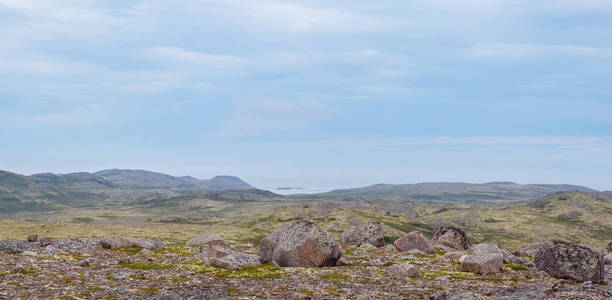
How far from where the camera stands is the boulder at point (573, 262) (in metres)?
45.4

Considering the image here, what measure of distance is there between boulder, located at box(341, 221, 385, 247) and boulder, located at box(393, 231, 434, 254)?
10.4 meters

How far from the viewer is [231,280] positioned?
41875 millimetres

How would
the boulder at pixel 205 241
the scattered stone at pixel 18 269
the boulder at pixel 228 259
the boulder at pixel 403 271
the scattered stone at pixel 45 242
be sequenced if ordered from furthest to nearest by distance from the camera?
1. the boulder at pixel 205 241
2. the scattered stone at pixel 45 242
3. the boulder at pixel 228 259
4. the boulder at pixel 403 271
5. the scattered stone at pixel 18 269

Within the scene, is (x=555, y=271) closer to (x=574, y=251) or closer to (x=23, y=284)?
(x=574, y=251)

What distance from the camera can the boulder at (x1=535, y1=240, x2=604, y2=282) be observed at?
45.4m

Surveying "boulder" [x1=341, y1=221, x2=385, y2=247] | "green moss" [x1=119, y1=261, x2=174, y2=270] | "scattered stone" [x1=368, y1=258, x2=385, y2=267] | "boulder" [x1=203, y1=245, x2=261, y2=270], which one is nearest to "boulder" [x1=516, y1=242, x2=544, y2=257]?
"boulder" [x1=341, y1=221, x2=385, y2=247]

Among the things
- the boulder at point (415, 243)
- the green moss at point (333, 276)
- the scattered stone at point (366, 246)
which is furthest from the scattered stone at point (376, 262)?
the scattered stone at point (366, 246)

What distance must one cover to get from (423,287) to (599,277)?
66.9 ft

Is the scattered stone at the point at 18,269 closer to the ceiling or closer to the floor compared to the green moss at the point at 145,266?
closer to the ceiling

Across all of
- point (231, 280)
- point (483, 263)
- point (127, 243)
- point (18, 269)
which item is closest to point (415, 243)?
point (483, 263)

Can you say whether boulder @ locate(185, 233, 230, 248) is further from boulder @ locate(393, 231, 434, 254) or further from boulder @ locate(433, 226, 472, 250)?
boulder @ locate(433, 226, 472, 250)

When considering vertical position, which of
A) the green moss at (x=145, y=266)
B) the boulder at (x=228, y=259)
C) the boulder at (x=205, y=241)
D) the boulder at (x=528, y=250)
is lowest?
the boulder at (x=528, y=250)

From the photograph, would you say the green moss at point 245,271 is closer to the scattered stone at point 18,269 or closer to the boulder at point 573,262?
the scattered stone at point 18,269

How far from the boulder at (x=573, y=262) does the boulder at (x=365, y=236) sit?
35.6 metres
